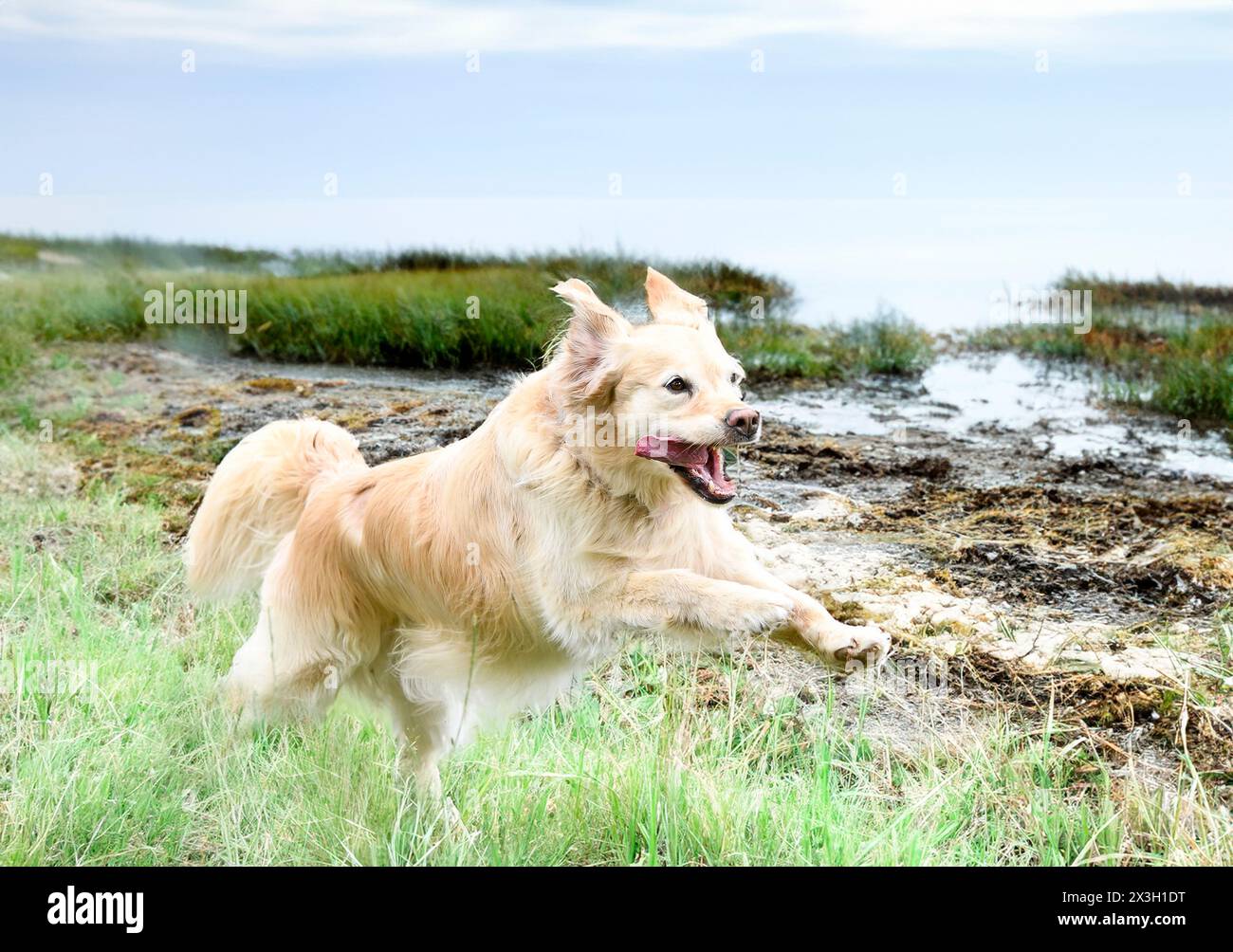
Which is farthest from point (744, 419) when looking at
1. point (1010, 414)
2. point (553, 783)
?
point (1010, 414)

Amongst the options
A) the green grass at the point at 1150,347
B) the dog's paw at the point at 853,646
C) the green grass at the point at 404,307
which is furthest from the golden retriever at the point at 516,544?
the green grass at the point at 1150,347

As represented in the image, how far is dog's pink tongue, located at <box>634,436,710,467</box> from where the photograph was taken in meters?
2.85

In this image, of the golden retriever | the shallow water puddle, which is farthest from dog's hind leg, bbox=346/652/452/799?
the shallow water puddle

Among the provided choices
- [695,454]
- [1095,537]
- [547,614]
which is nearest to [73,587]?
[547,614]

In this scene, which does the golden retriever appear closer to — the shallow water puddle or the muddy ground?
the muddy ground

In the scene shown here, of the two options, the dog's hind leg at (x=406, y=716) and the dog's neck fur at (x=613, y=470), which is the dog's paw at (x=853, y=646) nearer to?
the dog's neck fur at (x=613, y=470)

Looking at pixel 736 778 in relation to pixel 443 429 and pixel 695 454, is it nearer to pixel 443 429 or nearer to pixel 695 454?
pixel 695 454

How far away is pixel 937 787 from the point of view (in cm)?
307

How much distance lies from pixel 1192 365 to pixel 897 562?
203 cm

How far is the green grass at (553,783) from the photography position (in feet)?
9.21

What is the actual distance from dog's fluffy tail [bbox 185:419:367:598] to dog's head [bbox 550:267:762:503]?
1.02 meters

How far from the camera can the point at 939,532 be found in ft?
14.5

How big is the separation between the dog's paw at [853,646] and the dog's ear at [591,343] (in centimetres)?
87

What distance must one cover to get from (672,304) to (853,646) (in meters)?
1.11
